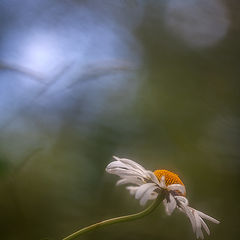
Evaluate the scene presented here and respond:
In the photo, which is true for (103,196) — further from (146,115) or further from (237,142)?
(237,142)

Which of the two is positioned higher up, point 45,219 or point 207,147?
point 207,147

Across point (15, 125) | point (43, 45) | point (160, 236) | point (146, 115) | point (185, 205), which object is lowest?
point (160, 236)

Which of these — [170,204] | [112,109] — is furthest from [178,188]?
[112,109]

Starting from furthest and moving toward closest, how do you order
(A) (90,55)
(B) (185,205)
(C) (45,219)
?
(A) (90,55) → (C) (45,219) → (B) (185,205)

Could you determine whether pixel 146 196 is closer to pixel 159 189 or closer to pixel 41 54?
pixel 159 189

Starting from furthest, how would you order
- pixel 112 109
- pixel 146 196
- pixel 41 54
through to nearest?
1. pixel 112 109
2. pixel 41 54
3. pixel 146 196

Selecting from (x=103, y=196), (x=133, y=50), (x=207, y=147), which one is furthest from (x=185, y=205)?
(x=133, y=50)

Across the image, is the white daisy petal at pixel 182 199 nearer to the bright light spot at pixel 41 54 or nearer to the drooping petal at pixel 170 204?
the drooping petal at pixel 170 204

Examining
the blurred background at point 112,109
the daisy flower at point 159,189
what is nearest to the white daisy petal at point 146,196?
the daisy flower at point 159,189
